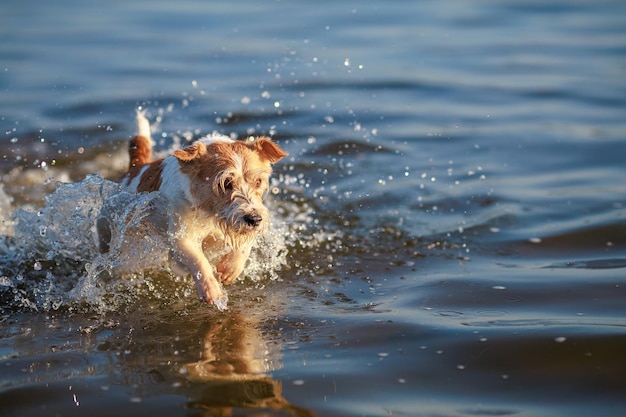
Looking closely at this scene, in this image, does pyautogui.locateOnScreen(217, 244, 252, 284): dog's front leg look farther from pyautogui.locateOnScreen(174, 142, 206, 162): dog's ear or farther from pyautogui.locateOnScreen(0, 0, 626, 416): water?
pyautogui.locateOnScreen(174, 142, 206, 162): dog's ear

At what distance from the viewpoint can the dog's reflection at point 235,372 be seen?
3957 millimetres

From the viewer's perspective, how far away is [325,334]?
4.82 m

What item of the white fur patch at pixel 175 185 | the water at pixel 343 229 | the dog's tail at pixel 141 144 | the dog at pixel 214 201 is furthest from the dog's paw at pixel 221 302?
the dog's tail at pixel 141 144

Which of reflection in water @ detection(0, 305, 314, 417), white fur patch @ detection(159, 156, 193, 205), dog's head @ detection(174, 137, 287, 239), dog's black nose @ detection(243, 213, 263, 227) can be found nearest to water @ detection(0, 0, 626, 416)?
reflection in water @ detection(0, 305, 314, 417)

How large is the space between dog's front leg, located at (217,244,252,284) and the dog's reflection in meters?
0.23

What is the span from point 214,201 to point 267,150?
492 mm

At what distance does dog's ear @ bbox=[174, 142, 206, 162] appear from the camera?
15.8 feet

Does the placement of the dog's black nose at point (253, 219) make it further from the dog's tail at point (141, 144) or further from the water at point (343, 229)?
the dog's tail at point (141, 144)

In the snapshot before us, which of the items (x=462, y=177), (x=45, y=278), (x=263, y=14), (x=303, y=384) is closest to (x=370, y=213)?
(x=462, y=177)

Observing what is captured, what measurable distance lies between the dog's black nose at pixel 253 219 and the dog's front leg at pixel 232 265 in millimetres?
442

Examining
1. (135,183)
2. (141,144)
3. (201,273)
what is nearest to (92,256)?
(135,183)

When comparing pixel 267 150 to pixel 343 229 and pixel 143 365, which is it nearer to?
pixel 143 365

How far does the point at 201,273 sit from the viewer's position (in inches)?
190

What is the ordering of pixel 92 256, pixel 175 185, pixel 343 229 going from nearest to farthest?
pixel 175 185 → pixel 92 256 → pixel 343 229
